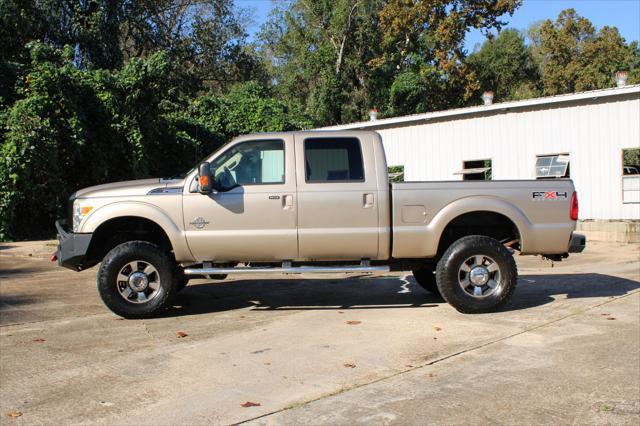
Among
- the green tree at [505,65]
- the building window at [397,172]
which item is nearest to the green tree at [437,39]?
the green tree at [505,65]

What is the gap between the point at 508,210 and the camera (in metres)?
7.22

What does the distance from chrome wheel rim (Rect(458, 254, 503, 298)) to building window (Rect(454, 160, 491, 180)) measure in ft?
40.7

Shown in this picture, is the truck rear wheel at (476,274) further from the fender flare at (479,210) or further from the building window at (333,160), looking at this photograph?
the building window at (333,160)

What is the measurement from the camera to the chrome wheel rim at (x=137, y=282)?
7102 millimetres

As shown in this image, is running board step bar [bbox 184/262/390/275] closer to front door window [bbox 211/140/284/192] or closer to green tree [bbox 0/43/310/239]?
front door window [bbox 211/140/284/192]

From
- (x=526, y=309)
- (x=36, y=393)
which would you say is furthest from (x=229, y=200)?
(x=526, y=309)

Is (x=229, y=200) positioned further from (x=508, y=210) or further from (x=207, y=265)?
(x=508, y=210)

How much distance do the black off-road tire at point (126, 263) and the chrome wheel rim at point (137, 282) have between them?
0.04 m

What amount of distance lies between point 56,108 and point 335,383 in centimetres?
1441

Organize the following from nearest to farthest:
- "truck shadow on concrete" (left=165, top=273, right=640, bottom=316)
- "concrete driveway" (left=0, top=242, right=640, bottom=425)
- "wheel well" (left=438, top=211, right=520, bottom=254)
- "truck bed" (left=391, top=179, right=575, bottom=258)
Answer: "concrete driveway" (left=0, top=242, right=640, bottom=425)
"truck bed" (left=391, top=179, right=575, bottom=258)
"wheel well" (left=438, top=211, right=520, bottom=254)
"truck shadow on concrete" (left=165, top=273, right=640, bottom=316)

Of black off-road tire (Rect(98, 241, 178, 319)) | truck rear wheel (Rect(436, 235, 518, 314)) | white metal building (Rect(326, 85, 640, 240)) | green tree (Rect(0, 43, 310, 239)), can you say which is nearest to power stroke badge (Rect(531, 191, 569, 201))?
truck rear wheel (Rect(436, 235, 518, 314))

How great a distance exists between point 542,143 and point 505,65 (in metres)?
30.6

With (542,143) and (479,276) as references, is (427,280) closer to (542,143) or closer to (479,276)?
(479,276)

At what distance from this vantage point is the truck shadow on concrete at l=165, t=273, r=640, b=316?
7.94 m
